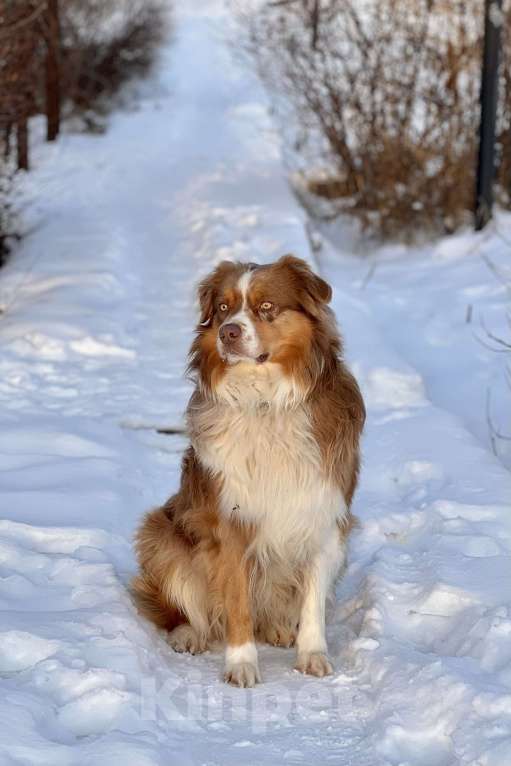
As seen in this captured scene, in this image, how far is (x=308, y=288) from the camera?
445 centimetres

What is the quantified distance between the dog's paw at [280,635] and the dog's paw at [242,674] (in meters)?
0.46

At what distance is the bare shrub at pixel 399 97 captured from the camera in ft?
42.6

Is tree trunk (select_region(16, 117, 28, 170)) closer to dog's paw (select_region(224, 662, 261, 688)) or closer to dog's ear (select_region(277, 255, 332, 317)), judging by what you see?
dog's ear (select_region(277, 255, 332, 317))

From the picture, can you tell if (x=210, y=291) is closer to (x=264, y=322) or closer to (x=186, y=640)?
(x=264, y=322)

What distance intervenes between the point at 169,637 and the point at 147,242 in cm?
980

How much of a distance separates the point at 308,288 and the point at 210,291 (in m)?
0.43

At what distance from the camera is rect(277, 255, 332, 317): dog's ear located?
4434mm

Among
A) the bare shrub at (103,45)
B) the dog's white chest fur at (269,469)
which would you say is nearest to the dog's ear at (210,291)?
the dog's white chest fur at (269,469)

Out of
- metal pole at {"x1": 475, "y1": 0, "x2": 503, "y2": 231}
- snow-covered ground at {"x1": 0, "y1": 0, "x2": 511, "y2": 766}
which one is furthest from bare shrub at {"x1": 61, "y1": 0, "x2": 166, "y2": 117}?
metal pole at {"x1": 475, "y1": 0, "x2": 503, "y2": 231}

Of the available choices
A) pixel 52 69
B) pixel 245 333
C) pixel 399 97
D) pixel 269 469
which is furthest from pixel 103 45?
pixel 269 469

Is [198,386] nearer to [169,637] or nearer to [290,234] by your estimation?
[169,637]

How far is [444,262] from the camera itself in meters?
12.0

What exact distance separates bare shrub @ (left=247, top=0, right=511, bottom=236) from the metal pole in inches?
32.8

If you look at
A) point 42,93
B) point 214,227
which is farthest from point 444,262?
point 42,93
